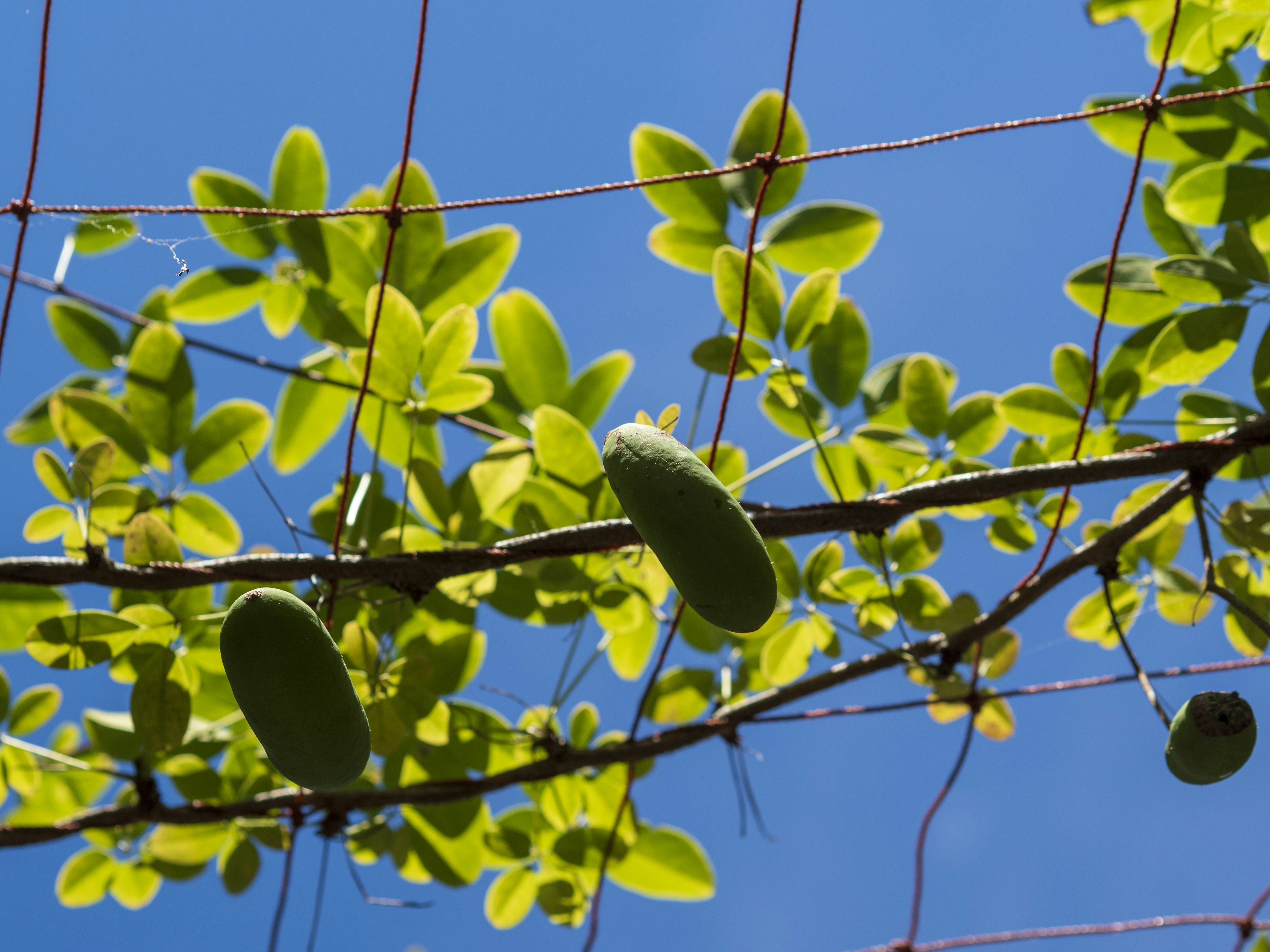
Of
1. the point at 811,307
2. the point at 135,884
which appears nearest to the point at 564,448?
the point at 811,307

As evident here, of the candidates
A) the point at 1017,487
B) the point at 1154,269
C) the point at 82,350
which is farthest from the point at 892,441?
the point at 82,350

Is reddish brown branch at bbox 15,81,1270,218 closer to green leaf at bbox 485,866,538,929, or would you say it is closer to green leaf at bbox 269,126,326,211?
green leaf at bbox 269,126,326,211

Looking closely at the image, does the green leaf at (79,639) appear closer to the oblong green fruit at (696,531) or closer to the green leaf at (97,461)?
the green leaf at (97,461)

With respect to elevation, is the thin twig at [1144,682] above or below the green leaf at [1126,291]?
below

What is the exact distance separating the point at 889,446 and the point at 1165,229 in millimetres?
515

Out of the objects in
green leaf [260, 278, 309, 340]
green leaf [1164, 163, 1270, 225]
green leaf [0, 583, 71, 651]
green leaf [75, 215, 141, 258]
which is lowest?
green leaf [0, 583, 71, 651]

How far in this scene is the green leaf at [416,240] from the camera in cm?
137

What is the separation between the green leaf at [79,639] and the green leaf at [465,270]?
59 cm

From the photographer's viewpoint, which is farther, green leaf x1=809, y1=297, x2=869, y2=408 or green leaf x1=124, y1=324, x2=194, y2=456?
green leaf x1=809, y1=297, x2=869, y2=408

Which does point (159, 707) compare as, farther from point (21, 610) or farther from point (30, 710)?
point (30, 710)

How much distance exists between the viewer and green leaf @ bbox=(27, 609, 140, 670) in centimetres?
112

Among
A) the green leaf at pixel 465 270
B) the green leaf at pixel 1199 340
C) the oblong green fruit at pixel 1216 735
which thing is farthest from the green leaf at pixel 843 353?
the oblong green fruit at pixel 1216 735

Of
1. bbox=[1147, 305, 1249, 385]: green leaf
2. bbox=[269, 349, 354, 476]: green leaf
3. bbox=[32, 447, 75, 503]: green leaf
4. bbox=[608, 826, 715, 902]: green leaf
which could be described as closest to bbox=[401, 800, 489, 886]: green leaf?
bbox=[608, 826, 715, 902]: green leaf

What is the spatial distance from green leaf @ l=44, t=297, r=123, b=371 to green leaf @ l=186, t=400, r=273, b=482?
48 cm
